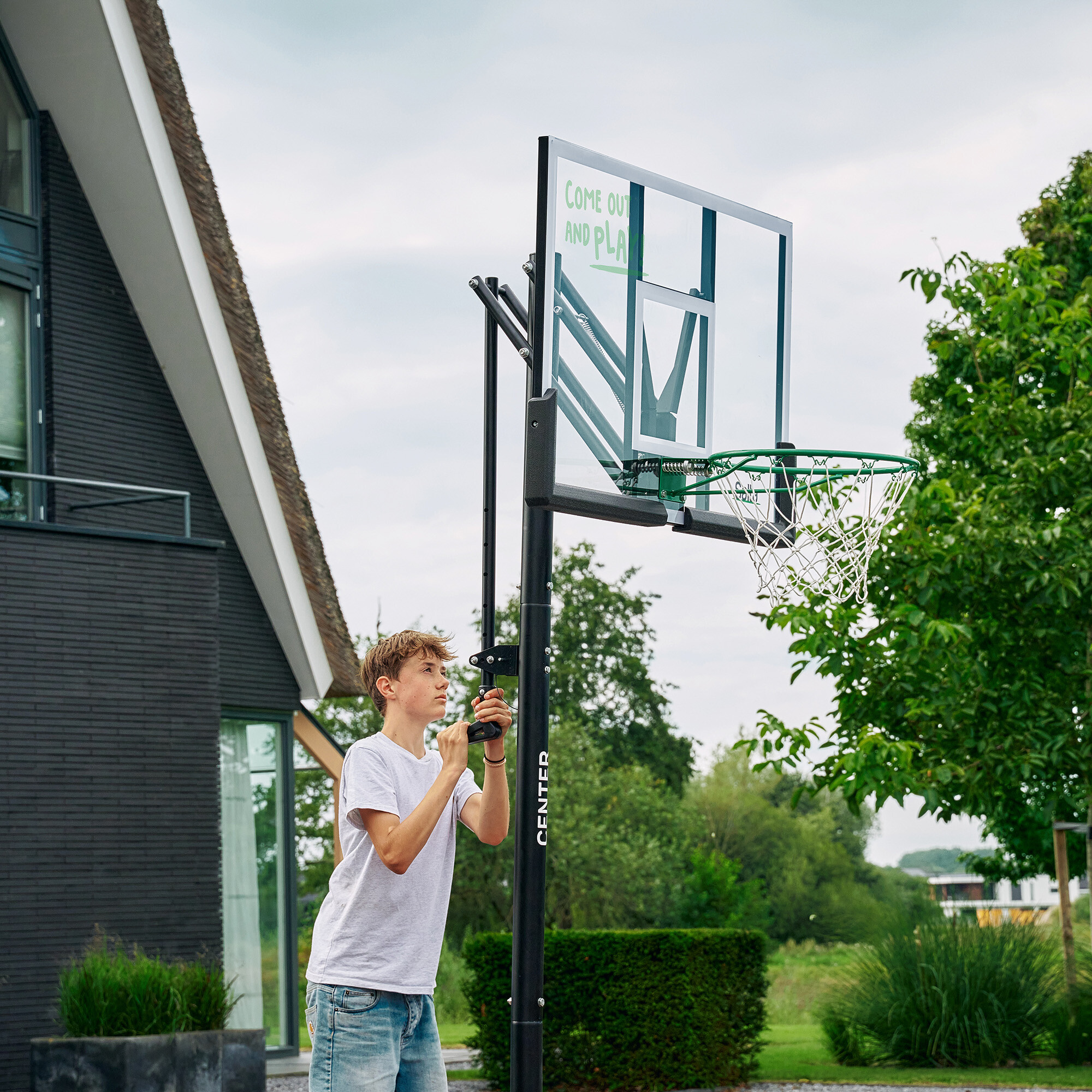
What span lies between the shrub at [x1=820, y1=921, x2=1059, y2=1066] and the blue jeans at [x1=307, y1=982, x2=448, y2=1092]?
10094mm

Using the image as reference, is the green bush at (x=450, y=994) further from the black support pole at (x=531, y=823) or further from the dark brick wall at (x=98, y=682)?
the black support pole at (x=531, y=823)

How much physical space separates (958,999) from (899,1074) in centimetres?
101

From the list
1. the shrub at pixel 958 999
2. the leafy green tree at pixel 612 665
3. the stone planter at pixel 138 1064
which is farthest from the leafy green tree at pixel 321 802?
the stone planter at pixel 138 1064

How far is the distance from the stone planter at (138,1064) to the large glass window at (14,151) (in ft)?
22.4

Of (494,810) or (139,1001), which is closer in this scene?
(494,810)

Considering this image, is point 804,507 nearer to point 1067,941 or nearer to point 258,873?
point 1067,941

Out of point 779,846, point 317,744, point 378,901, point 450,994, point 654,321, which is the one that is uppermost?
point 654,321

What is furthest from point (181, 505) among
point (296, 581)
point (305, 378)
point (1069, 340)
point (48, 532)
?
point (305, 378)

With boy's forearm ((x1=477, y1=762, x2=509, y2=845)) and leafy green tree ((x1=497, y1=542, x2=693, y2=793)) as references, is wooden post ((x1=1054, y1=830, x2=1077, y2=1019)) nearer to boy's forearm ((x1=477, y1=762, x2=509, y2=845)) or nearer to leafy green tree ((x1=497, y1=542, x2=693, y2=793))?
boy's forearm ((x1=477, y1=762, x2=509, y2=845))

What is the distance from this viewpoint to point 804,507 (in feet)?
21.3

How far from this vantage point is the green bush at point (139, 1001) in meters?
9.05

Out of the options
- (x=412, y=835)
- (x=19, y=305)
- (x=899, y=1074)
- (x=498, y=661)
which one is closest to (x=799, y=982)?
(x=899, y=1074)

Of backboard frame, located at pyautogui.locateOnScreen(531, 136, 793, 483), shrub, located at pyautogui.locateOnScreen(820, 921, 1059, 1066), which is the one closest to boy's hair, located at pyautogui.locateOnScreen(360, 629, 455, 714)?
backboard frame, located at pyautogui.locateOnScreen(531, 136, 793, 483)

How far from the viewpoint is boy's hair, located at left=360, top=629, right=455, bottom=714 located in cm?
416
